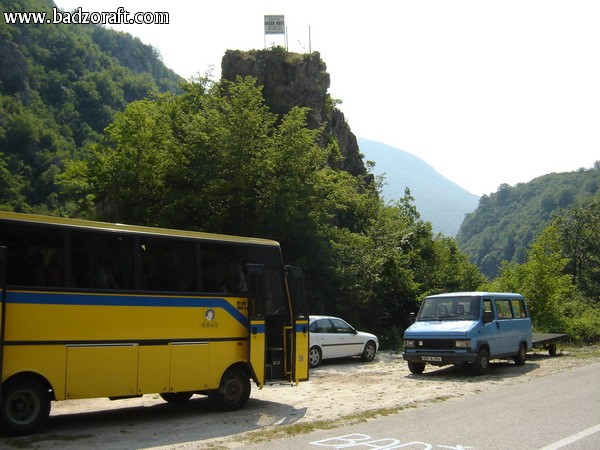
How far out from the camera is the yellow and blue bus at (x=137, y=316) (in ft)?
30.7

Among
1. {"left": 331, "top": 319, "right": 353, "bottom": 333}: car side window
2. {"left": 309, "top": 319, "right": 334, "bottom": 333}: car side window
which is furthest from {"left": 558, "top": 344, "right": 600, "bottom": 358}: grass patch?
{"left": 309, "top": 319, "right": 334, "bottom": 333}: car side window

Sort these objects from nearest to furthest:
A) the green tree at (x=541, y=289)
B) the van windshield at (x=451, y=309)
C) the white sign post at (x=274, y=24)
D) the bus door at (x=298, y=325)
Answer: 1. the bus door at (x=298, y=325)
2. the van windshield at (x=451, y=309)
3. the green tree at (x=541, y=289)
4. the white sign post at (x=274, y=24)

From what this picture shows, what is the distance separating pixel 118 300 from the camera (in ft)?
34.2

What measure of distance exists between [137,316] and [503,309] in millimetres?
12101

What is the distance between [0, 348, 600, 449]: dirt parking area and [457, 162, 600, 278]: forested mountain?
93.6 m

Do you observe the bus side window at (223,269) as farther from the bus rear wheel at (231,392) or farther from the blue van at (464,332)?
the blue van at (464,332)

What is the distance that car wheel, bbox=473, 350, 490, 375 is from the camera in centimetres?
1709

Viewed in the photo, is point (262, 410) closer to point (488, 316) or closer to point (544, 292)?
point (488, 316)

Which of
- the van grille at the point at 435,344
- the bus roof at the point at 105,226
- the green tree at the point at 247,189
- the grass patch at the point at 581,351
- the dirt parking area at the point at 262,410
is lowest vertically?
the dirt parking area at the point at 262,410

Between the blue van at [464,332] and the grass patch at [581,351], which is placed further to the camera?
the grass patch at [581,351]

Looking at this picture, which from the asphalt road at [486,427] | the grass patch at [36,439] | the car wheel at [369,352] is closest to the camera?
the asphalt road at [486,427]

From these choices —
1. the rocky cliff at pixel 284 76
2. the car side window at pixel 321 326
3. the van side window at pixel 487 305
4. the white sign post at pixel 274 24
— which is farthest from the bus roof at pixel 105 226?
the white sign post at pixel 274 24

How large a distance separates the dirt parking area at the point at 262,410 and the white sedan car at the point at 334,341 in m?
0.75

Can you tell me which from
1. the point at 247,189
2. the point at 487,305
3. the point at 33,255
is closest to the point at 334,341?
the point at 487,305
